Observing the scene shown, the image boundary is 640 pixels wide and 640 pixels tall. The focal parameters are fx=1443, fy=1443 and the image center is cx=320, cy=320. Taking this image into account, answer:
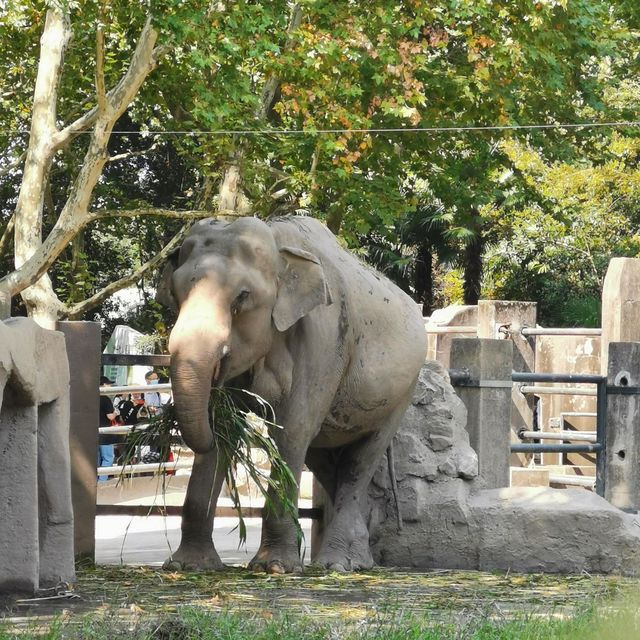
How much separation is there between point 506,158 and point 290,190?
147 inches

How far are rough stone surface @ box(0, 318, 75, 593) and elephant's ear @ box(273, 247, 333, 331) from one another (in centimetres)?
166

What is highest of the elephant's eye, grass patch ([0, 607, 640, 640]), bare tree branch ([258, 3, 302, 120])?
bare tree branch ([258, 3, 302, 120])

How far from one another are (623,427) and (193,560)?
3576 mm

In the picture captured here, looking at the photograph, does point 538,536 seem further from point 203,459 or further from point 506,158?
point 506,158

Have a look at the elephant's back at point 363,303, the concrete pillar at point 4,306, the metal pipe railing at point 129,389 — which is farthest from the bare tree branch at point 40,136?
the concrete pillar at point 4,306

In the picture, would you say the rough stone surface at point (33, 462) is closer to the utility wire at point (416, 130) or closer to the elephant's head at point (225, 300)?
the elephant's head at point (225, 300)

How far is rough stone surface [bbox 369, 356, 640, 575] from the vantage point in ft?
28.2

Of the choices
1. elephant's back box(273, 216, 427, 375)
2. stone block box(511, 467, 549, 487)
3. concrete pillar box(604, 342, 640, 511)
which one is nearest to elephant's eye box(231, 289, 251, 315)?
elephant's back box(273, 216, 427, 375)

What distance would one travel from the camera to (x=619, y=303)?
13961 mm

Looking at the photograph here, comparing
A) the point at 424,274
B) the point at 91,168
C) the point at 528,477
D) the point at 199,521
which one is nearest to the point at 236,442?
the point at 199,521

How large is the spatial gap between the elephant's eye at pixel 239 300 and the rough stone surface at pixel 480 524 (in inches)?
74.2

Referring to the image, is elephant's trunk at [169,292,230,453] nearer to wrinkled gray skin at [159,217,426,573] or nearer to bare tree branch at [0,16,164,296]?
Result: wrinkled gray skin at [159,217,426,573]

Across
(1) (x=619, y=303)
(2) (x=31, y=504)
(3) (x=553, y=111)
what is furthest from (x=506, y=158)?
(2) (x=31, y=504)

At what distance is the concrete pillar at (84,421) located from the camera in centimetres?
821
